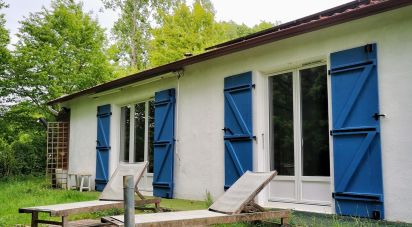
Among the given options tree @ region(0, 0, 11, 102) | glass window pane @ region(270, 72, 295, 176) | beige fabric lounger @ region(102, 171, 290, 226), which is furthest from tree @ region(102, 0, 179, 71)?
beige fabric lounger @ region(102, 171, 290, 226)

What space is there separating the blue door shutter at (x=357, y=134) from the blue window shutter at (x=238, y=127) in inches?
61.6

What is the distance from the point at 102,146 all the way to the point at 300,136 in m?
5.92

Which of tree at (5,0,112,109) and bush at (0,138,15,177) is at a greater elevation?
tree at (5,0,112,109)

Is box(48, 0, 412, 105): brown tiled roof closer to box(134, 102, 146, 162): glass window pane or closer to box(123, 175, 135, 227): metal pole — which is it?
box(134, 102, 146, 162): glass window pane

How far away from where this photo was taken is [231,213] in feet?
13.9

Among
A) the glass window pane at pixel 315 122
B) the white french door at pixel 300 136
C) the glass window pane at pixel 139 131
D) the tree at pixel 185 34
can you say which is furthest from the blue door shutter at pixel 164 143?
the tree at pixel 185 34

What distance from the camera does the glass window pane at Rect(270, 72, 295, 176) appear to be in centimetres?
664

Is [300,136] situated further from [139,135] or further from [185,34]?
[185,34]

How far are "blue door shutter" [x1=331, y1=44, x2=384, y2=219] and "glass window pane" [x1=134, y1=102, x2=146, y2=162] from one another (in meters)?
5.28

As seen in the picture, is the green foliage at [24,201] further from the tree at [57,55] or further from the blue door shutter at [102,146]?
the tree at [57,55]

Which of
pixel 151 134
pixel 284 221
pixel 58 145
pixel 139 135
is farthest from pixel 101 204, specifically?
pixel 58 145

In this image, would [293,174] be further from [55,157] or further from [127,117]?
[55,157]

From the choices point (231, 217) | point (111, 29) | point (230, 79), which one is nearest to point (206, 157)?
point (230, 79)

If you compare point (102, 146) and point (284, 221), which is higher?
point (102, 146)
